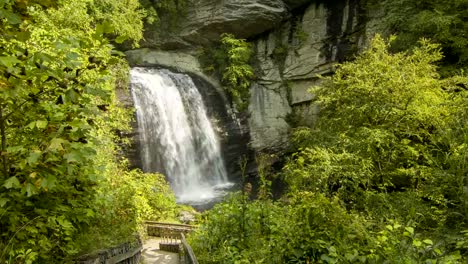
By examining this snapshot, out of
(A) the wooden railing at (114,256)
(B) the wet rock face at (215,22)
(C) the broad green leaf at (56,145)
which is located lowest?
(A) the wooden railing at (114,256)

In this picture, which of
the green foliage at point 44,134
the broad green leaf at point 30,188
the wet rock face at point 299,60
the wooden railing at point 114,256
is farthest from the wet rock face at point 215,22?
the broad green leaf at point 30,188

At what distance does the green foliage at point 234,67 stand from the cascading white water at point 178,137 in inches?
90.0

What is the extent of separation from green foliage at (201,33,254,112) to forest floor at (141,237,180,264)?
40.2 ft

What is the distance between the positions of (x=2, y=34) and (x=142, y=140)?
51.5 feet

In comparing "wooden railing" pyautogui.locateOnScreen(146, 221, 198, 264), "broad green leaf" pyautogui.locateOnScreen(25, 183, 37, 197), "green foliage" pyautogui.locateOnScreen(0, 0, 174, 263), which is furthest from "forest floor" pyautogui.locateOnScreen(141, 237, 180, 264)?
"broad green leaf" pyautogui.locateOnScreen(25, 183, 37, 197)

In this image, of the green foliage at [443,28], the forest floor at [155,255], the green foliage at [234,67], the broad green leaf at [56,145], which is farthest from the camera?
the green foliage at [234,67]

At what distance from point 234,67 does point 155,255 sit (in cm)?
1411

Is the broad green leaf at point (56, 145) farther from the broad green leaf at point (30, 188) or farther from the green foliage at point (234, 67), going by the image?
the green foliage at point (234, 67)

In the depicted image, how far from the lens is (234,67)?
72.3 ft

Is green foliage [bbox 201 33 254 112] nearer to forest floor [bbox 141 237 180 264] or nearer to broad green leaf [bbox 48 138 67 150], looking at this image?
forest floor [bbox 141 237 180 264]

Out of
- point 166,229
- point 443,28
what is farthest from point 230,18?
point 166,229

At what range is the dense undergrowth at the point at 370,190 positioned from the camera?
420cm

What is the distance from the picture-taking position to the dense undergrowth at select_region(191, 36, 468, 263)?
420 centimetres

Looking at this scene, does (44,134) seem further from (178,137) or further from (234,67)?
(234,67)
